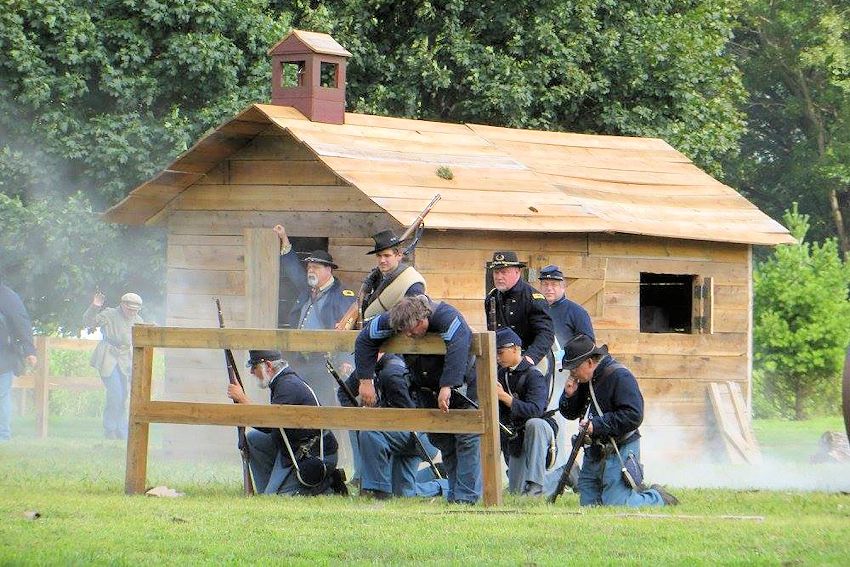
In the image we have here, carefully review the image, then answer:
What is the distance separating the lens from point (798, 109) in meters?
39.1

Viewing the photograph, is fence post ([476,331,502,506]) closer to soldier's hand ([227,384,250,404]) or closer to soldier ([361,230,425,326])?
soldier ([361,230,425,326])

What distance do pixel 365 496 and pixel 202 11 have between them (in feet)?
40.7

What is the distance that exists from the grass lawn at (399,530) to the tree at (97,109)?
33.9 ft

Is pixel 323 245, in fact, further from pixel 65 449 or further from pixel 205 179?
pixel 65 449

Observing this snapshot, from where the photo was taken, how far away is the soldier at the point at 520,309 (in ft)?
41.8

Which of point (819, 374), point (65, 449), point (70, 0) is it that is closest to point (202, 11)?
point (70, 0)

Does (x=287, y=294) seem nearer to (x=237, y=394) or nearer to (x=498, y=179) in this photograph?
(x=498, y=179)

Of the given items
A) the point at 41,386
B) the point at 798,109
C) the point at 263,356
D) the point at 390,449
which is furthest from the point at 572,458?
the point at 798,109

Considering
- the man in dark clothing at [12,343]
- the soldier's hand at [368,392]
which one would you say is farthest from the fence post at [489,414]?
the man in dark clothing at [12,343]

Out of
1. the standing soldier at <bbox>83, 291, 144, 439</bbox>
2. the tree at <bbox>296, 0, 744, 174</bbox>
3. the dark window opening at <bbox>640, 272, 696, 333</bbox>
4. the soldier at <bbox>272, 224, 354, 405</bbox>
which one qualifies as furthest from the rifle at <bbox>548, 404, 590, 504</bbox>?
the tree at <bbox>296, 0, 744, 174</bbox>

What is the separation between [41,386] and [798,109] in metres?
24.0

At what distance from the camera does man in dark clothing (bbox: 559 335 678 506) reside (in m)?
11.0

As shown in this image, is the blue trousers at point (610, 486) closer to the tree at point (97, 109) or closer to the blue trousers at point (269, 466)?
the blue trousers at point (269, 466)

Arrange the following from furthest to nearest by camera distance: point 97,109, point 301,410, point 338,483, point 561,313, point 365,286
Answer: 1. point 97,109
2. point 561,313
3. point 365,286
4. point 338,483
5. point 301,410
